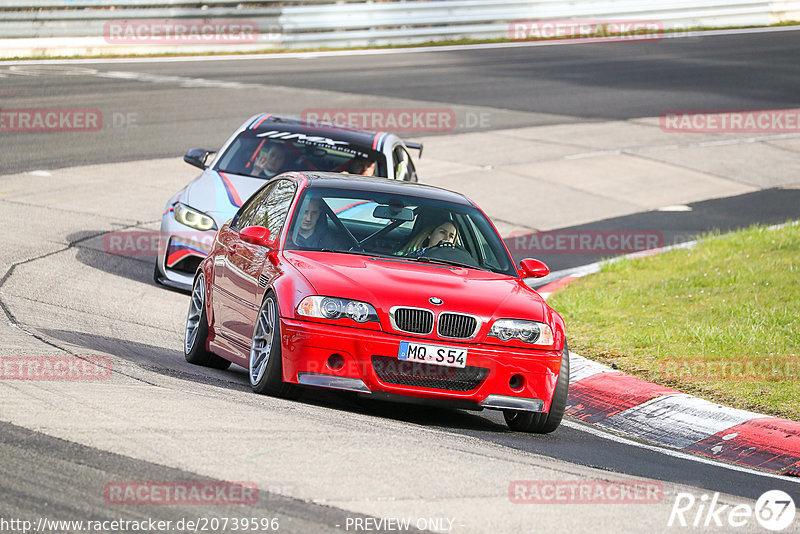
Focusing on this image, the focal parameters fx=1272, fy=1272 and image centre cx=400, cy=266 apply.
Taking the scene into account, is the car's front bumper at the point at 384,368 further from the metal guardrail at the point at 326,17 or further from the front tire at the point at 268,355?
the metal guardrail at the point at 326,17

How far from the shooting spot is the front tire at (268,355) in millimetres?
7422

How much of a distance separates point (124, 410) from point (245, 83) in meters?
20.8

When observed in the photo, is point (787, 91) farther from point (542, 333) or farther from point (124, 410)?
point (124, 410)

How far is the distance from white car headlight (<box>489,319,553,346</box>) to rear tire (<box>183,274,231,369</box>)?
244 centimetres

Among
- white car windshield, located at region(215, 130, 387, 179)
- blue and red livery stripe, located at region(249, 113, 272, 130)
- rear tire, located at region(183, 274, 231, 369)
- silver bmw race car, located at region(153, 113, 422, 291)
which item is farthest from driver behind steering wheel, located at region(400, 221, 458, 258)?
blue and red livery stripe, located at region(249, 113, 272, 130)

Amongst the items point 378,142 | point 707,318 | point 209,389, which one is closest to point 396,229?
point 209,389

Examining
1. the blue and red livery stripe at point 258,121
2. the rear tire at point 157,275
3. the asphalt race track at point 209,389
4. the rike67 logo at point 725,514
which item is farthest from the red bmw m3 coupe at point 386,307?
the blue and red livery stripe at point 258,121

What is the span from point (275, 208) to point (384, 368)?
6.64ft

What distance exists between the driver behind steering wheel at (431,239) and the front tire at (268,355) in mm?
1101

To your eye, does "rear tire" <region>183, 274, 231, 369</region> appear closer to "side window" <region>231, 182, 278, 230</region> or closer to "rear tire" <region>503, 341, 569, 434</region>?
"side window" <region>231, 182, 278, 230</region>

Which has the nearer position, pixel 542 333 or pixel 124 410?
pixel 124 410

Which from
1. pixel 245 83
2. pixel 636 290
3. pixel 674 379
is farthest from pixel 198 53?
pixel 674 379

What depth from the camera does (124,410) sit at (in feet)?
20.6

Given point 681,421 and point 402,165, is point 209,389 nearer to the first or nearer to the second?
point 681,421
